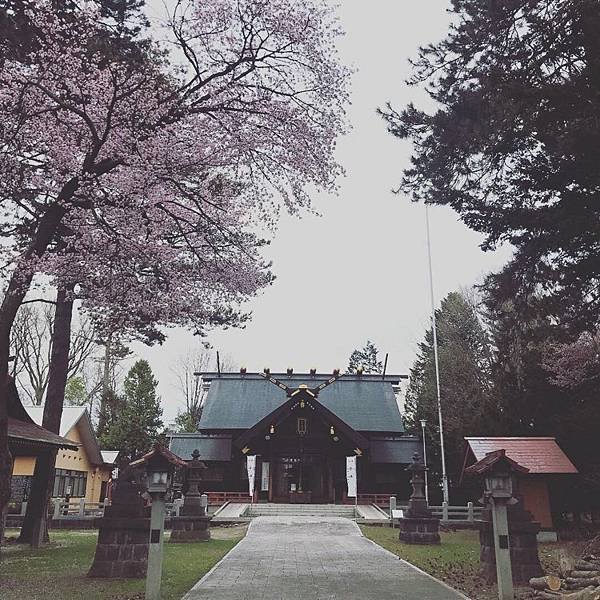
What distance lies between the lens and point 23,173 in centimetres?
962

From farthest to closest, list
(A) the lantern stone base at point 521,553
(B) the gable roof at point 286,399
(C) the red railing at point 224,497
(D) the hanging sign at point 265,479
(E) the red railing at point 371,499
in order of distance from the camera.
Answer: (B) the gable roof at point 286,399
(D) the hanging sign at point 265,479
(E) the red railing at point 371,499
(C) the red railing at point 224,497
(A) the lantern stone base at point 521,553

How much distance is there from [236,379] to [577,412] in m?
22.0

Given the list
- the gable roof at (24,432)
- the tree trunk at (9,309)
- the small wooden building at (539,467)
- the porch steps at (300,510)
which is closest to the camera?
the tree trunk at (9,309)

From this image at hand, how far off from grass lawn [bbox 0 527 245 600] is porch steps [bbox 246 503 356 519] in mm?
9300

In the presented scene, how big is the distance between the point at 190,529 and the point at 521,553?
974 cm

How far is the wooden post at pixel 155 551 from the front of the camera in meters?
7.40

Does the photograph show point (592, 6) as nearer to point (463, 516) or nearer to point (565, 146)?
point (565, 146)

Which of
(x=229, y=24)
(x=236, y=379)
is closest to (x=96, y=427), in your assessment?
(x=236, y=379)

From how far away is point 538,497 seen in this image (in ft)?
52.7

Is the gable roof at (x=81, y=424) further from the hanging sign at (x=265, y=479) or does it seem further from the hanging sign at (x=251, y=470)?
the hanging sign at (x=265, y=479)

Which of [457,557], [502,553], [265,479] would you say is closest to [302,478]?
[265,479]

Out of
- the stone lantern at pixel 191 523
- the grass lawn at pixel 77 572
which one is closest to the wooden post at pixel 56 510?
the grass lawn at pixel 77 572

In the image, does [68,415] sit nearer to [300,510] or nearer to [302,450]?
[302,450]

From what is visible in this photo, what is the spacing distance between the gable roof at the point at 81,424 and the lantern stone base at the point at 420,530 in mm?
16617
